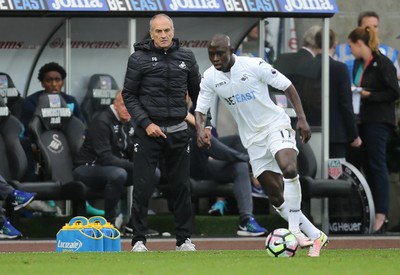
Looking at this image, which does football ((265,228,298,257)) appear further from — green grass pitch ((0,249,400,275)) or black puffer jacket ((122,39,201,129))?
black puffer jacket ((122,39,201,129))

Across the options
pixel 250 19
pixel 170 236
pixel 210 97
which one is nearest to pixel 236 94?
pixel 210 97

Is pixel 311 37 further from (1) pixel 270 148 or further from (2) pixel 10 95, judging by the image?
(1) pixel 270 148

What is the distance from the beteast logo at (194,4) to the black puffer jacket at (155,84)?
370 centimetres

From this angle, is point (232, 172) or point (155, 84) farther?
point (232, 172)

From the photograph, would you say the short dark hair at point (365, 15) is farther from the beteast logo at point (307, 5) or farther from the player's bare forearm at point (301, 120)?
the player's bare forearm at point (301, 120)

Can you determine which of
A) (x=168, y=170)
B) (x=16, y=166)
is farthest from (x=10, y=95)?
(x=168, y=170)

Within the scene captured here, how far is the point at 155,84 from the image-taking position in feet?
49.1

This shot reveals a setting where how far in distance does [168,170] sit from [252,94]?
129 centimetres

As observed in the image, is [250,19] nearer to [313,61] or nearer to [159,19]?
[313,61]

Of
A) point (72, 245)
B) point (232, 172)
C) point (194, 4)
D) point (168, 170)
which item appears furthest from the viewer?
point (194, 4)

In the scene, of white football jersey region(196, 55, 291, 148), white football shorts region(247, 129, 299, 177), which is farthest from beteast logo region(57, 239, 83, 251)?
white football jersey region(196, 55, 291, 148)

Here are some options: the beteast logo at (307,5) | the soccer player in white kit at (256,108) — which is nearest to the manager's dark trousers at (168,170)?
the soccer player in white kit at (256,108)

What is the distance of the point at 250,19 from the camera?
20.1 m

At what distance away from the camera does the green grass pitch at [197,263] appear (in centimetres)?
1171
